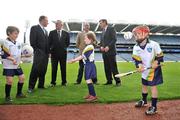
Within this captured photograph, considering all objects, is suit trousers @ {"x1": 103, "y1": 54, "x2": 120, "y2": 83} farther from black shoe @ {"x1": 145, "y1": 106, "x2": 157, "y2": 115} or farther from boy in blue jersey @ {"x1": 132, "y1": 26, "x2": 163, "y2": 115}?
black shoe @ {"x1": 145, "y1": 106, "x2": 157, "y2": 115}

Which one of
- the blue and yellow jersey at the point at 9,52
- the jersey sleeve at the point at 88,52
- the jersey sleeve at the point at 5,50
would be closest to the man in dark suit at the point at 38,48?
the blue and yellow jersey at the point at 9,52

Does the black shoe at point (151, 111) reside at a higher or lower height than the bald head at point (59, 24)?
lower

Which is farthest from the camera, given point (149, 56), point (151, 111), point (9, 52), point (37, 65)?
point (37, 65)

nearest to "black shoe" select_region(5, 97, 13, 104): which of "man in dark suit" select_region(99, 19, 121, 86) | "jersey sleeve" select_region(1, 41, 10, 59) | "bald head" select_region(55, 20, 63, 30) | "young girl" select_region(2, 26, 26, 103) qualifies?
"young girl" select_region(2, 26, 26, 103)

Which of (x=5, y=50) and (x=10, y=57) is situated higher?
(x=5, y=50)

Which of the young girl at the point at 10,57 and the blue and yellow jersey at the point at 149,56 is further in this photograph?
the young girl at the point at 10,57

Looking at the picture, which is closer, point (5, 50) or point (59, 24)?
point (5, 50)

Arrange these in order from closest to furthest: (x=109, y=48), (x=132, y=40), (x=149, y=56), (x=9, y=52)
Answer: (x=149, y=56)
(x=9, y=52)
(x=109, y=48)
(x=132, y=40)

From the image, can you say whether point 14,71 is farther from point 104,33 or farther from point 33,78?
point 104,33

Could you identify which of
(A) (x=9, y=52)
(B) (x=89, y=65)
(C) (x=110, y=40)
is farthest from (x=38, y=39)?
(C) (x=110, y=40)

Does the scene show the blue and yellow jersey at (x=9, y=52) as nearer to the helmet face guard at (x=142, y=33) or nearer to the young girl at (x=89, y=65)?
the young girl at (x=89, y=65)

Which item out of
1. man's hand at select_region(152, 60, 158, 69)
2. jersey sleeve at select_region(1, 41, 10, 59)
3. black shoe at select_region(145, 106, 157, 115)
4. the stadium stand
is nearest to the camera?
black shoe at select_region(145, 106, 157, 115)

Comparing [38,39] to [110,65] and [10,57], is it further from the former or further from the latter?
[110,65]

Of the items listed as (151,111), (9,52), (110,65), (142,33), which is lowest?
(151,111)
